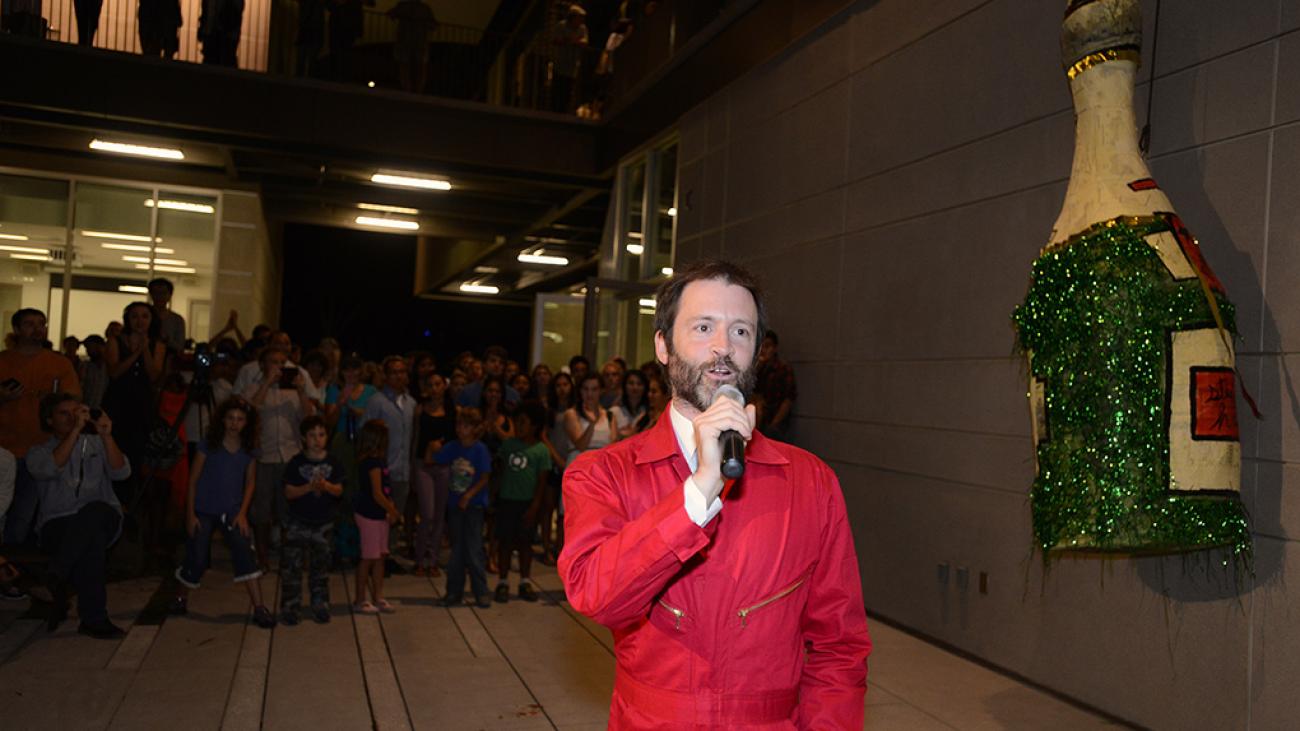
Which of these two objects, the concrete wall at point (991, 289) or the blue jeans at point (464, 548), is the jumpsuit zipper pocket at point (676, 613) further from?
the blue jeans at point (464, 548)

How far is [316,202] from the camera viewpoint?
1755cm

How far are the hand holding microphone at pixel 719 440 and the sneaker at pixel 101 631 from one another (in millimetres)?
5704

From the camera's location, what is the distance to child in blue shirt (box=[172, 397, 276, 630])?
663 cm

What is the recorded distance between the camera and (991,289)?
6055 millimetres

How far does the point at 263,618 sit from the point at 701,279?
549cm

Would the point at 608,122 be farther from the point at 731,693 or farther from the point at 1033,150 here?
the point at 731,693

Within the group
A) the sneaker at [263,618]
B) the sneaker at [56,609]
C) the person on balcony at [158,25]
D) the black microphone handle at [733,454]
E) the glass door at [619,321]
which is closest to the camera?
the black microphone handle at [733,454]

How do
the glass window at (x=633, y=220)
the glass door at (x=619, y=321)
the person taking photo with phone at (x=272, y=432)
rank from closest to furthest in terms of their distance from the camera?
the person taking photo with phone at (x=272, y=432), the glass door at (x=619, y=321), the glass window at (x=633, y=220)

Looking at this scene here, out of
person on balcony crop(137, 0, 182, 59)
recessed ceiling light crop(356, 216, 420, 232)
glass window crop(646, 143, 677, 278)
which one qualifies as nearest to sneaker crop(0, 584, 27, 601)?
Answer: glass window crop(646, 143, 677, 278)

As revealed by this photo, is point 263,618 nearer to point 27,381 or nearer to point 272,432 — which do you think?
point 272,432

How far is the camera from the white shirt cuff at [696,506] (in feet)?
5.18

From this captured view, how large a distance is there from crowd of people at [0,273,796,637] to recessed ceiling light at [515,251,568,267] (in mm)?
10378

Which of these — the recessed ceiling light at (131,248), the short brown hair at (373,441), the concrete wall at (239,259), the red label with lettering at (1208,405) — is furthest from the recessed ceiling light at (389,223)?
the red label with lettering at (1208,405)

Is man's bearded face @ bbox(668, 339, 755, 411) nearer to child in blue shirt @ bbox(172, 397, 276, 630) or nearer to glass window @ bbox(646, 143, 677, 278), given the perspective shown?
child in blue shirt @ bbox(172, 397, 276, 630)
